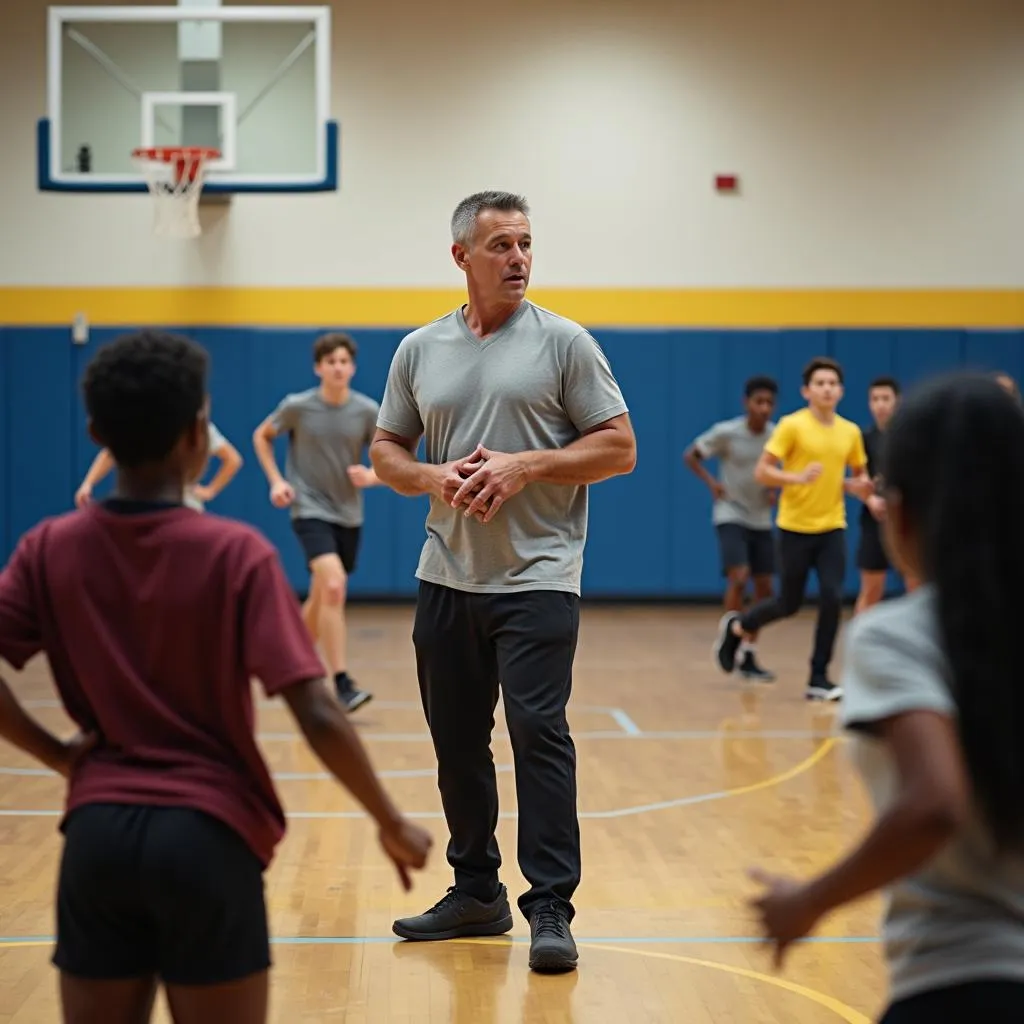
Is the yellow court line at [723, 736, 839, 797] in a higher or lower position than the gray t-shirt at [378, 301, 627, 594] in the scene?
lower

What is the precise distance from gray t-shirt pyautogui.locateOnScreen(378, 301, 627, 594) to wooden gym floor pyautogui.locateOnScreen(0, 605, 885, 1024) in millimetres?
1042

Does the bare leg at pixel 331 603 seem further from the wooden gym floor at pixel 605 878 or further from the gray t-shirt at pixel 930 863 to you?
the gray t-shirt at pixel 930 863

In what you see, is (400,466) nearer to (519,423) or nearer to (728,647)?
(519,423)

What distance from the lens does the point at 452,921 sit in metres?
4.35

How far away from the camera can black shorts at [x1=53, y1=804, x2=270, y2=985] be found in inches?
85.0

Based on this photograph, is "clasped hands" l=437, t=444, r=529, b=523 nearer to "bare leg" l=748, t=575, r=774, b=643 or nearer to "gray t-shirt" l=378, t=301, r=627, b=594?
"gray t-shirt" l=378, t=301, r=627, b=594

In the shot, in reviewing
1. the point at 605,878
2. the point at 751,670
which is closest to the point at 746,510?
the point at 751,670

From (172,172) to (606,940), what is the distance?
912cm

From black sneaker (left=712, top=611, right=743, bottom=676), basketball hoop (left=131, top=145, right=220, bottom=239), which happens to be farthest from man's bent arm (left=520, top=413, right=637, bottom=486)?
basketball hoop (left=131, top=145, right=220, bottom=239)

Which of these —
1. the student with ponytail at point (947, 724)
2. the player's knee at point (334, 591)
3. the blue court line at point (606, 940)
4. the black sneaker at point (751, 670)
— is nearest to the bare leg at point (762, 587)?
the black sneaker at point (751, 670)

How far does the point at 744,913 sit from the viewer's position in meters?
4.69

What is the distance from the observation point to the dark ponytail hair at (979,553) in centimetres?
175

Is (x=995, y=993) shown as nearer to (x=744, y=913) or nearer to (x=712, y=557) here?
(x=744, y=913)

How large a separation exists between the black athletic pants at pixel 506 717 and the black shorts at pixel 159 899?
1.93m
